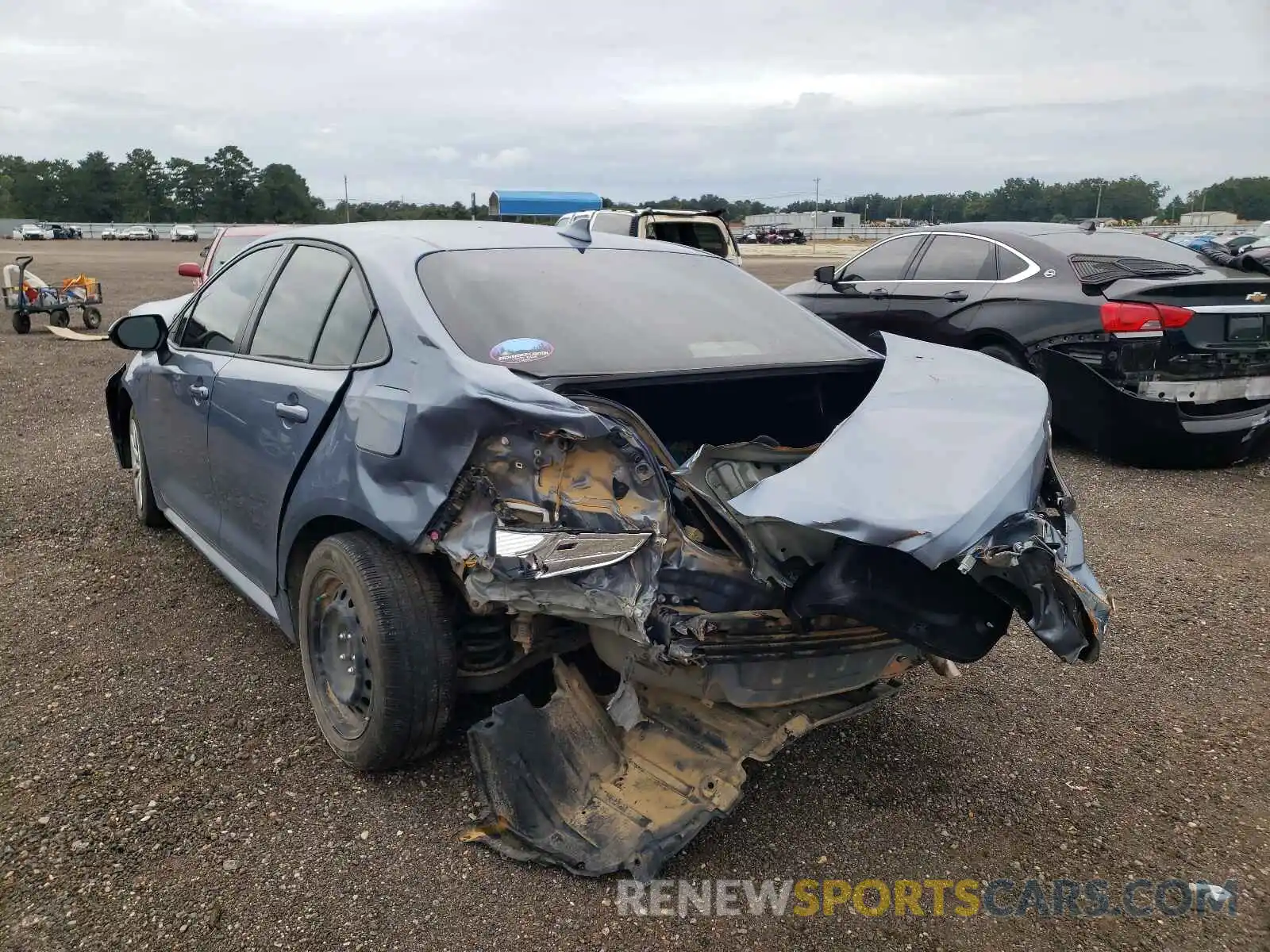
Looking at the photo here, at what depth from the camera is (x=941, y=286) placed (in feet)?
24.2

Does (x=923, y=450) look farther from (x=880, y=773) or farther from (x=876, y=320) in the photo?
(x=876, y=320)

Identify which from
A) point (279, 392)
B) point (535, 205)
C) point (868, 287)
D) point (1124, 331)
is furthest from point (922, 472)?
point (535, 205)

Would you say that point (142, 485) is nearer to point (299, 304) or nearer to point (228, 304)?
point (228, 304)

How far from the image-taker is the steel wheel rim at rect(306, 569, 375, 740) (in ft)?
9.34

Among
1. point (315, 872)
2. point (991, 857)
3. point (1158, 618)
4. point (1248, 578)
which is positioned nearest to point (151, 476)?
point (315, 872)

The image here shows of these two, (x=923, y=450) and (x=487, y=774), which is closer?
(x=923, y=450)

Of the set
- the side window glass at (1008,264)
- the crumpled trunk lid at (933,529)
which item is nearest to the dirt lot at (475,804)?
the crumpled trunk lid at (933,529)

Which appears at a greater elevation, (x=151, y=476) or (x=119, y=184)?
(x=119, y=184)

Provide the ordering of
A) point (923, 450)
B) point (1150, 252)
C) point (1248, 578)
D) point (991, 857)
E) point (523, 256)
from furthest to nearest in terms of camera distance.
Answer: point (1150, 252), point (1248, 578), point (523, 256), point (991, 857), point (923, 450)

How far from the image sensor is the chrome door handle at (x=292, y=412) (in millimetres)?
Result: 3043

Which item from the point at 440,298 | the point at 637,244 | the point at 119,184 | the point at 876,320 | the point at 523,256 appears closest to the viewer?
the point at 440,298

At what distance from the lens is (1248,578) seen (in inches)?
180

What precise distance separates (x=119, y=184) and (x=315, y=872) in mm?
105836

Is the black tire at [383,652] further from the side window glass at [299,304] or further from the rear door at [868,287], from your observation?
the rear door at [868,287]
